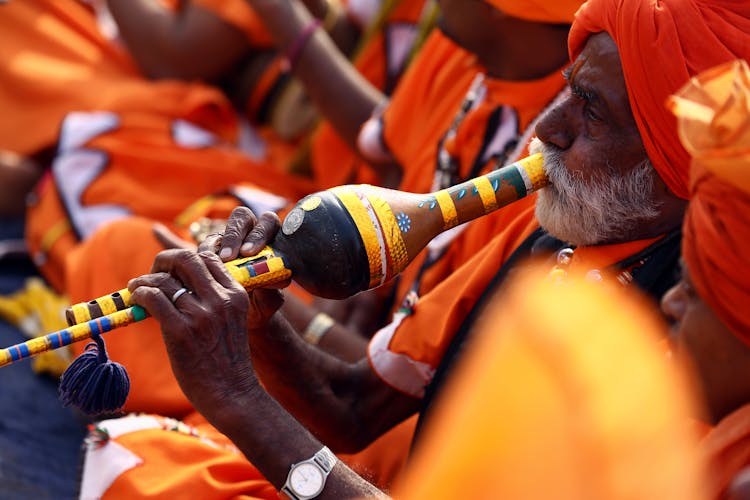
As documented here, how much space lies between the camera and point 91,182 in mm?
4223

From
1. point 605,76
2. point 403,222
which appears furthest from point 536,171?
point 403,222

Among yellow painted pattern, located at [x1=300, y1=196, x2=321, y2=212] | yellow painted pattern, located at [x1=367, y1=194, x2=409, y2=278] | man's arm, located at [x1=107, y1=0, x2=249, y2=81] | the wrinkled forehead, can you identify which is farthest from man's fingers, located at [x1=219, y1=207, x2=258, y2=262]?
man's arm, located at [x1=107, y1=0, x2=249, y2=81]

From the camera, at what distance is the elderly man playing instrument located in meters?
1.96

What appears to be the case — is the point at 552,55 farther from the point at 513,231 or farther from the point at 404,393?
the point at 404,393

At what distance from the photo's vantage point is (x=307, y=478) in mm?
2008

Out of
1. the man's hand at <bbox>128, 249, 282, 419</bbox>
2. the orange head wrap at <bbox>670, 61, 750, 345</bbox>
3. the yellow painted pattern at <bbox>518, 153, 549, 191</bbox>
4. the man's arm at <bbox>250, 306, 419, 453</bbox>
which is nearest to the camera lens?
the orange head wrap at <bbox>670, 61, 750, 345</bbox>

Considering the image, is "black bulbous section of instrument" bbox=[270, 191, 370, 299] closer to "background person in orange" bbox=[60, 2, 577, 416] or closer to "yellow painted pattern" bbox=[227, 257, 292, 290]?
"yellow painted pattern" bbox=[227, 257, 292, 290]

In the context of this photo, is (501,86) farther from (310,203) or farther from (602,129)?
(310,203)

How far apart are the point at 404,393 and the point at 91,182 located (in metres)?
2.04

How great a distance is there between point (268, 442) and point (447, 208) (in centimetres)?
54

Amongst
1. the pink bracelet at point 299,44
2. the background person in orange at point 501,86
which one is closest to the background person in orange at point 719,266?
the background person in orange at point 501,86

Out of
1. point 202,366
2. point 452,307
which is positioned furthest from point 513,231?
point 202,366

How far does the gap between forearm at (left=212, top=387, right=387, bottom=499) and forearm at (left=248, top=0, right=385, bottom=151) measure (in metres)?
2.04

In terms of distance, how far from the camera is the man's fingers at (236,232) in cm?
201
